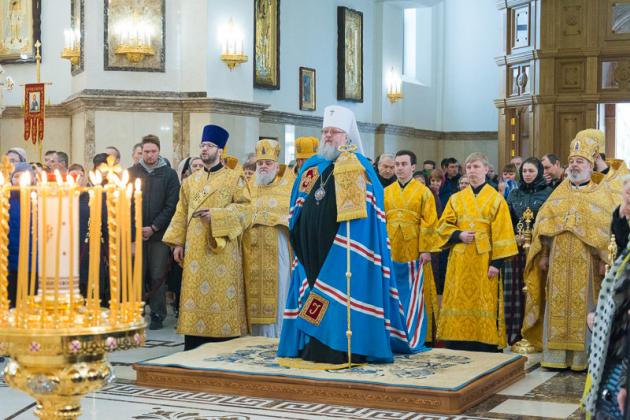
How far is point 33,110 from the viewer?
14.9 m

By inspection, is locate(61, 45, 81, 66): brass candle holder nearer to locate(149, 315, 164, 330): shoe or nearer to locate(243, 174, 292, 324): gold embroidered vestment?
locate(149, 315, 164, 330): shoe

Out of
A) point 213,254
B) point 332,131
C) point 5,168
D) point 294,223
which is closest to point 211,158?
point 213,254

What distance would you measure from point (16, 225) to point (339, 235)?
2.56 m

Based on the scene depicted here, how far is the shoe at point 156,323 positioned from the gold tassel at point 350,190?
12.1 feet

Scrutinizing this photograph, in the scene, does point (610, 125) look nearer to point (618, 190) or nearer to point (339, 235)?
point (618, 190)

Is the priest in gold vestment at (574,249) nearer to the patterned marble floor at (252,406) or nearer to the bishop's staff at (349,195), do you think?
the patterned marble floor at (252,406)

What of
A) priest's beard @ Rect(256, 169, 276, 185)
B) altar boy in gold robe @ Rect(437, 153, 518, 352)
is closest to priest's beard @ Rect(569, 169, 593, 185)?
altar boy in gold robe @ Rect(437, 153, 518, 352)

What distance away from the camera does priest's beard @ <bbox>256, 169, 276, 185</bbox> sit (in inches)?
361

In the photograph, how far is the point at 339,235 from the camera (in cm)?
745

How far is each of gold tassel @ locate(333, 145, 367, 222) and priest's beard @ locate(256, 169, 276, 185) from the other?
1.75m

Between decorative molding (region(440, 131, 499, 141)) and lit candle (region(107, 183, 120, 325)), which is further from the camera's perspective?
decorative molding (region(440, 131, 499, 141))

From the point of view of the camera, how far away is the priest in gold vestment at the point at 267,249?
9055mm

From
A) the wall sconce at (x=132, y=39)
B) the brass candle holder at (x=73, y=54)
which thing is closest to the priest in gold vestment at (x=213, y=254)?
the wall sconce at (x=132, y=39)

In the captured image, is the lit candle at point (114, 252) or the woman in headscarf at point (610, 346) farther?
the woman in headscarf at point (610, 346)
